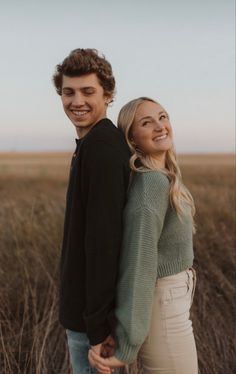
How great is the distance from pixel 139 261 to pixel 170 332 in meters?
0.22

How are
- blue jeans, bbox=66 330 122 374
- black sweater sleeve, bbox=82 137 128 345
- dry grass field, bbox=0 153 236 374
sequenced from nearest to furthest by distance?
black sweater sleeve, bbox=82 137 128 345
blue jeans, bbox=66 330 122 374
dry grass field, bbox=0 153 236 374

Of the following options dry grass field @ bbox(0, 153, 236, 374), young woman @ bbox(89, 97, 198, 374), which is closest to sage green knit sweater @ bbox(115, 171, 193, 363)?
young woman @ bbox(89, 97, 198, 374)

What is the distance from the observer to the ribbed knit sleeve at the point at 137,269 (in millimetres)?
1133

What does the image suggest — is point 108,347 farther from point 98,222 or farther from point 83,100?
point 83,100

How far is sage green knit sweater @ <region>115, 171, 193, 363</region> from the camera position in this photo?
1.13 metres

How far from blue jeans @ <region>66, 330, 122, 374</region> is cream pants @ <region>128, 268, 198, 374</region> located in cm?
16

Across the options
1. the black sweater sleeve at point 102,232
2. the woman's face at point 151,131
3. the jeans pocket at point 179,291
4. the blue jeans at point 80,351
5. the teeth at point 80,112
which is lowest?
the blue jeans at point 80,351

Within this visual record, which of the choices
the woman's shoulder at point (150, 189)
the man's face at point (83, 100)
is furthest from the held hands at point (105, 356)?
the man's face at point (83, 100)

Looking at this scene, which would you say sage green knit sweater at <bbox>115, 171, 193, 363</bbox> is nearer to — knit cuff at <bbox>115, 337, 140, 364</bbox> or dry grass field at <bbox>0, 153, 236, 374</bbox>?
knit cuff at <bbox>115, 337, 140, 364</bbox>

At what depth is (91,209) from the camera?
1135 millimetres

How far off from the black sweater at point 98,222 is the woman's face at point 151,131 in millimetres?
105

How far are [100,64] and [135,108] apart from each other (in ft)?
0.51

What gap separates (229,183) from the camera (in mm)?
8781

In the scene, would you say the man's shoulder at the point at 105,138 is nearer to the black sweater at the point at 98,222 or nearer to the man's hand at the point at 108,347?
the black sweater at the point at 98,222
